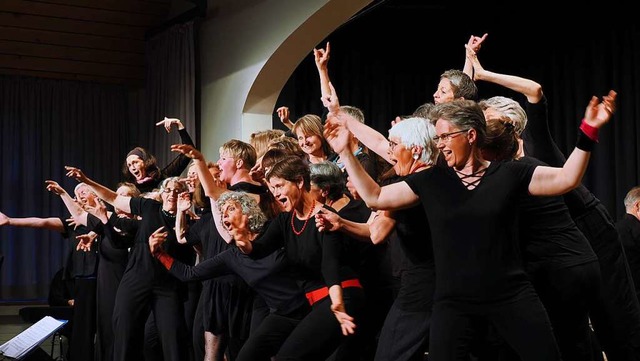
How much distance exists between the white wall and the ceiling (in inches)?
41.5

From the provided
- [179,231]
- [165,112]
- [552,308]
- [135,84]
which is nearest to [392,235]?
[552,308]

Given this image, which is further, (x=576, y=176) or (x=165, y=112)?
(x=165, y=112)

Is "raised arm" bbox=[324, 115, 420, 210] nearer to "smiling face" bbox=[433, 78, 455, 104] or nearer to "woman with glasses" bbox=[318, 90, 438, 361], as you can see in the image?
"woman with glasses" bbox=[318, 90, 438, 361]

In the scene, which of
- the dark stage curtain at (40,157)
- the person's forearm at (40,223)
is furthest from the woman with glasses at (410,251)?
the dark stage curtain at (40,157)

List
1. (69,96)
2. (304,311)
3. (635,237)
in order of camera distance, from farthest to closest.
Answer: (69,96), (635,237), (304,311)

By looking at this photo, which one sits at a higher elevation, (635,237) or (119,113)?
(119,113)

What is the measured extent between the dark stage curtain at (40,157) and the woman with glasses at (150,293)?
4.06 m

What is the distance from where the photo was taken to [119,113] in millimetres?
9578

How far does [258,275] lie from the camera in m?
4.20

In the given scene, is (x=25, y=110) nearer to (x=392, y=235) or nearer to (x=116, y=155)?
(x=116, y=155)

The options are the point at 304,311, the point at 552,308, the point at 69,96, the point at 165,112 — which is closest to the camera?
the point at 552,308

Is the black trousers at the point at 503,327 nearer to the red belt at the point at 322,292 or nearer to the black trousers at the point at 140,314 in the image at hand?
the red belt at the point at 322,292

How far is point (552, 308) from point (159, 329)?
101 inches

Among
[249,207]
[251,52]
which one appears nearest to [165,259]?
[249,207]
